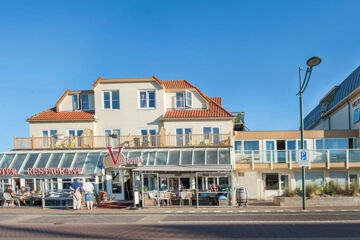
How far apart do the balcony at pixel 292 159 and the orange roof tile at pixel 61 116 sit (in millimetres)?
11760

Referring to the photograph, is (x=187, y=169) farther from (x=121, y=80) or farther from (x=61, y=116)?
(x=61, y=116)

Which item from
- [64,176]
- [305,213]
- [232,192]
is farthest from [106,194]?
[305,213]

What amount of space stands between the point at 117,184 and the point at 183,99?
867cm

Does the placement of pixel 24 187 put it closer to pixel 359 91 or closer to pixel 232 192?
pixel 232 192

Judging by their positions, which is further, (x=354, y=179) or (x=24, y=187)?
(x=354, y=179)

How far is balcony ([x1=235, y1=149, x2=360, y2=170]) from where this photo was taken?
2130cm

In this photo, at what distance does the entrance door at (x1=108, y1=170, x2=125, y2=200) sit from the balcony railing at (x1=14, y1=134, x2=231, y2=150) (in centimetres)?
198

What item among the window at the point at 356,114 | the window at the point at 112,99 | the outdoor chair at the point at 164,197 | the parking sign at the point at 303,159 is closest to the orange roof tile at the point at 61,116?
the window at the point at 112,99

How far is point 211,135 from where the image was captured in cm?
2231

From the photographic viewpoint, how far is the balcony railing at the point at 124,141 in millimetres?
21906

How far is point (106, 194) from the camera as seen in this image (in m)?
20.0

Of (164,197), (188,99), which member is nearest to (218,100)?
(188,99)

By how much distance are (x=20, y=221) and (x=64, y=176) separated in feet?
17.7

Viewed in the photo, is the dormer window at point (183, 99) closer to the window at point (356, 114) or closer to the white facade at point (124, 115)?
Result: the white facade at point (124, 115)
